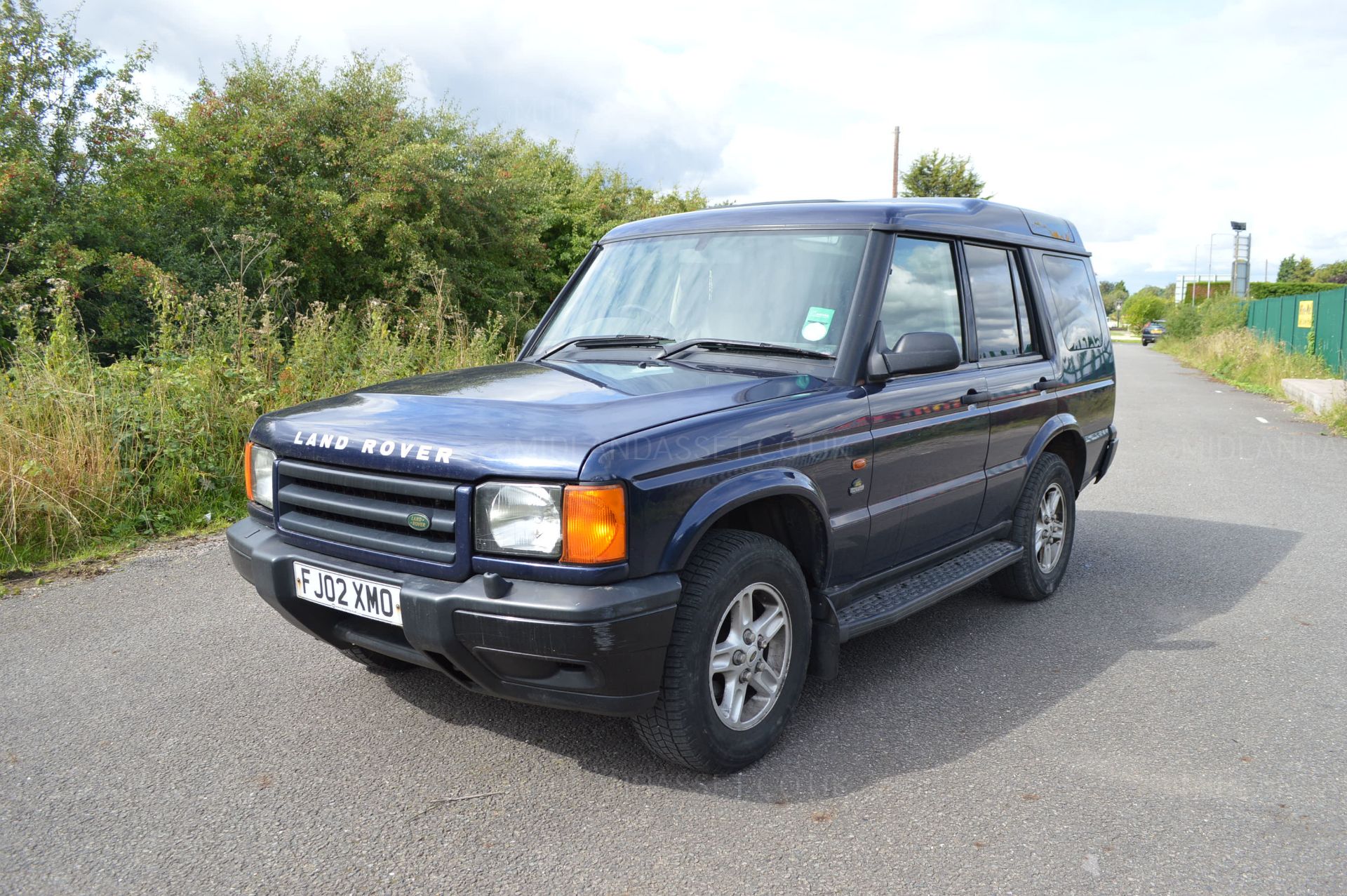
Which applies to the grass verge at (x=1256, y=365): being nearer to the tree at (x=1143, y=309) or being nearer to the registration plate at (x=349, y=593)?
the registration plate at (x=349, y=593)

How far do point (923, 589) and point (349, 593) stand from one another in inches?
91.0

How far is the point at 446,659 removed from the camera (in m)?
2.88

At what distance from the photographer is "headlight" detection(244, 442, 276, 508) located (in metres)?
3.48

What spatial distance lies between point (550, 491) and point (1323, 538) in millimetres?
6253

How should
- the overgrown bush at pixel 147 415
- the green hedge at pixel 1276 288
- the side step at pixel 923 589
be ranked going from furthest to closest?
the green hedge at pixel 1276 288
the overgrown bush at pixel 147 415
the side step at pixel 923 589

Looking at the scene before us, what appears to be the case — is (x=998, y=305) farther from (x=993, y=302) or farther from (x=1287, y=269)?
(x=1287, y=269)

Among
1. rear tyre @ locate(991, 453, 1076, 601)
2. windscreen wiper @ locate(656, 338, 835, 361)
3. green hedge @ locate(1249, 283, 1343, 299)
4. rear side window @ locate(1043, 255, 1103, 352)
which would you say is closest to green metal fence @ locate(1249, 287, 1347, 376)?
rear side window @ locate(1043, 255, 1103, 352)

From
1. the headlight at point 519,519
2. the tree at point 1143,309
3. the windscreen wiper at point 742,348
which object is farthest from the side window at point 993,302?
the tree at point 1143,309

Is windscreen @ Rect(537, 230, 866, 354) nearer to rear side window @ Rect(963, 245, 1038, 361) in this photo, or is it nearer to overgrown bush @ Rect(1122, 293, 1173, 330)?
rear side window @ Rect(963, 245, 1038, 361)

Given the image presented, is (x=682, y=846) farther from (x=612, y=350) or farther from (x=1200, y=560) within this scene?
(x=1200, y=560)

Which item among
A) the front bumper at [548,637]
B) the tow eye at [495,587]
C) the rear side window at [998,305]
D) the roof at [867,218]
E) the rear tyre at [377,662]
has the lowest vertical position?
Answer: the rear tyre at [377,662]

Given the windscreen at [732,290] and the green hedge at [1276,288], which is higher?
the green hedge at [1276,288]

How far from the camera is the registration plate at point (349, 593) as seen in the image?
9.57 ft

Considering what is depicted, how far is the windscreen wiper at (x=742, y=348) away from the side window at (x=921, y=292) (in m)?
0.36
